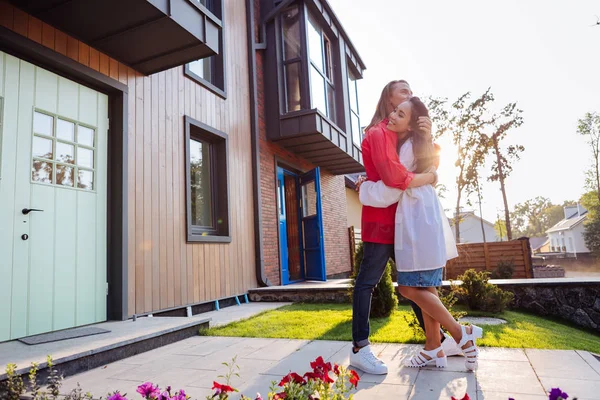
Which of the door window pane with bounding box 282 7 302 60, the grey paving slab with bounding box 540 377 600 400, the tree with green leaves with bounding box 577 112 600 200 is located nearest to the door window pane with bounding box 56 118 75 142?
the grey paving slab with bounding box 540 377 600 400

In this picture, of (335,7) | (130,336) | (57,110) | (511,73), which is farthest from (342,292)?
(511,73)

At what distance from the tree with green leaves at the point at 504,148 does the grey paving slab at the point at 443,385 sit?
19.4m

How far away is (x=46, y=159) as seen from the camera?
351 centimetres

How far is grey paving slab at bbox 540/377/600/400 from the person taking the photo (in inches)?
71.8

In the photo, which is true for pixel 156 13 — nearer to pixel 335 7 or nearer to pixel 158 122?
pixel 158 122

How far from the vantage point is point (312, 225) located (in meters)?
8.20

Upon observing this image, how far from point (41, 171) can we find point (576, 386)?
4097 mm

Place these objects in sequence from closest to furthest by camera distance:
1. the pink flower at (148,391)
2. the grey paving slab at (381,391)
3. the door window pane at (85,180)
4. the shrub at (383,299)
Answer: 1. the pink flower at (148,391)
2. the grey paving slab at (381,391)
3. the door window pane at (85,180)
4. the shrub at (383,299)

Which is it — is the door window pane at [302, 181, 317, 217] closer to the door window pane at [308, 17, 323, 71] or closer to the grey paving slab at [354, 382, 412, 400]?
the door window pane at [308, 17, 323, 71]

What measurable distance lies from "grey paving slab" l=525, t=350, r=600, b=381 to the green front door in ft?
12.0

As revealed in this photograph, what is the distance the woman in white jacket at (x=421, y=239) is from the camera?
2.24 meters

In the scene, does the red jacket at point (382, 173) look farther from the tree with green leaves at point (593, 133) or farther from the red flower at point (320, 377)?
the tree with green leaves at point (593, 133)

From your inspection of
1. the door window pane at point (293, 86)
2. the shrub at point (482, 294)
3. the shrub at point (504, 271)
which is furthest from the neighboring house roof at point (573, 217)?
the shrub at point (482, 294)

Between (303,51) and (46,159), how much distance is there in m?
5.08
